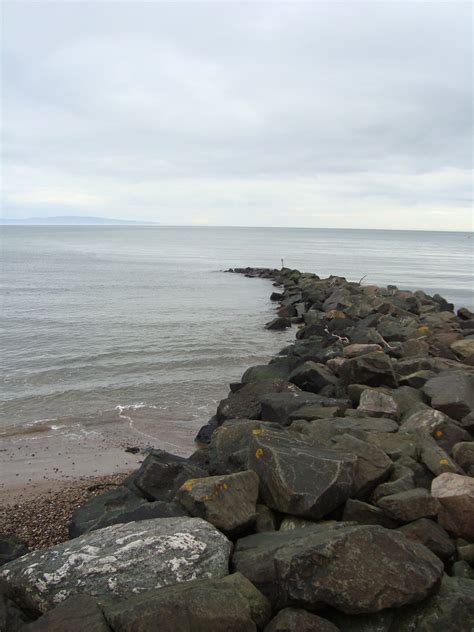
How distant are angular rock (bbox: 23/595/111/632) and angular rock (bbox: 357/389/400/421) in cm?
538

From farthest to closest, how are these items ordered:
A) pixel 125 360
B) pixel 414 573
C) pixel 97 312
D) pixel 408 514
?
1. pixel 97 312
2. pixel 125 360
3. pixel 408 514
4. pixel 414 573

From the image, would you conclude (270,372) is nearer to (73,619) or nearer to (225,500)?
(225,500)

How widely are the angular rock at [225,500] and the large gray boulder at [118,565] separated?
1.16ft

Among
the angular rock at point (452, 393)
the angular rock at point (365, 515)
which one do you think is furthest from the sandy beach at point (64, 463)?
the angular rock at point (452, 393)

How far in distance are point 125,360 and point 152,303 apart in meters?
13.6

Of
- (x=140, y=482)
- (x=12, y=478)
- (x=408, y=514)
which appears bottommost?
(x=12, y=478)

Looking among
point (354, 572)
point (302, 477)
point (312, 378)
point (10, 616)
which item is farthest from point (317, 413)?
point (10, 616)

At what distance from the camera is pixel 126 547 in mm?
4613

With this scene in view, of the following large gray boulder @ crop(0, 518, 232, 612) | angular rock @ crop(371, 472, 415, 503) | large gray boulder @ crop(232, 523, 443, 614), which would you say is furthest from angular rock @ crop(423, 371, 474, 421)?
large gray boulder @ crop(0, 518, 232, 612)

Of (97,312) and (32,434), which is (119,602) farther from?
(97,312)

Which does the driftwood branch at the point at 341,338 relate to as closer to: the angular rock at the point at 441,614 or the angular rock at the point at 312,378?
the angular rock at the point at 312,378

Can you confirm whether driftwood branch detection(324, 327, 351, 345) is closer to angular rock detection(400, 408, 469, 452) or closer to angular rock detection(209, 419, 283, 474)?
angular rock detection(400, 408, 469, 452)

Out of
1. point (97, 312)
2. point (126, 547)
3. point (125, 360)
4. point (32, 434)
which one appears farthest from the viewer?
point (97, 312)

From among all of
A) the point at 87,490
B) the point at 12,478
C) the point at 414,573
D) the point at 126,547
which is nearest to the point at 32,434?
the point at 12,478
